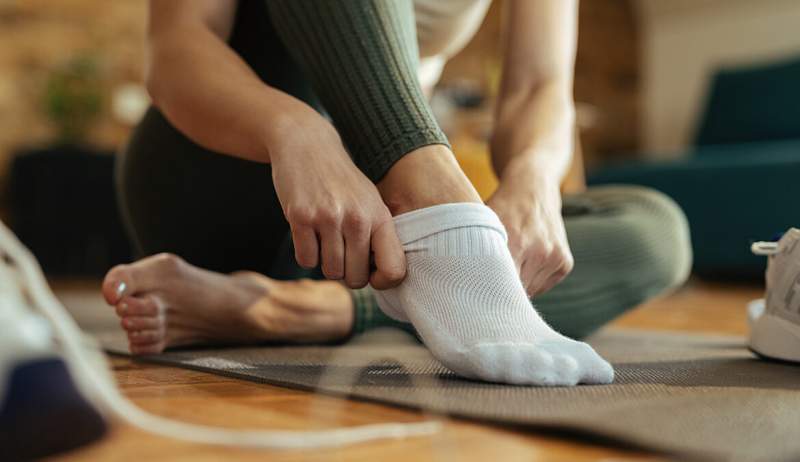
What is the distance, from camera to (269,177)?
927 mm

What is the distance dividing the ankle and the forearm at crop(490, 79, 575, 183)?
208mm

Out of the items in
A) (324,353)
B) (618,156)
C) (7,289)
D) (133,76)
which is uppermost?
(7,289)

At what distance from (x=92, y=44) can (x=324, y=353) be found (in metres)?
2.84

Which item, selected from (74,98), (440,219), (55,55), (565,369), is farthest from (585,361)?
(55,55)

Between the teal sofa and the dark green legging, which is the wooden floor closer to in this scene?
the dark green legging

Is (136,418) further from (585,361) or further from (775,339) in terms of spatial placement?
(775,339)

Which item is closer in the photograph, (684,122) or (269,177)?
(269,177)

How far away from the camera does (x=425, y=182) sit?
606 mm

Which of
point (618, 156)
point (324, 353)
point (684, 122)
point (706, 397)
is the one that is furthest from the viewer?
point (618, 156)

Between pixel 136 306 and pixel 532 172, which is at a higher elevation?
pixel 532 172

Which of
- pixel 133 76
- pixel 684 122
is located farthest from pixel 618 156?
pixel 133 76

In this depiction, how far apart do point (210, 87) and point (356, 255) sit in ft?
0.73

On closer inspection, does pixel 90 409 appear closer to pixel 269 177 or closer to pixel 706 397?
pixel 706 397

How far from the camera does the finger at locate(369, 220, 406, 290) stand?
0.59m
